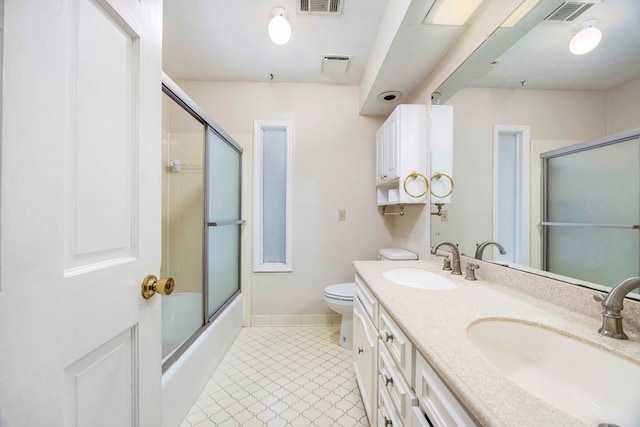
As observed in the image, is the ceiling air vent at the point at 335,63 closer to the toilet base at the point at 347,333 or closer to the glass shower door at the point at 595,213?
the glass shower door at the point at 595,213

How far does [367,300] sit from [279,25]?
171cm

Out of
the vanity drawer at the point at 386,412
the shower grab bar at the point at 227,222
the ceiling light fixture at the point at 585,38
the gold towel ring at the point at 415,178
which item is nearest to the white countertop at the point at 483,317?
the vanity drawer at the point at 386,412

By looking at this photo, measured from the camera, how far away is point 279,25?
154 centimetres

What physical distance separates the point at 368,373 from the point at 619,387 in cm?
88

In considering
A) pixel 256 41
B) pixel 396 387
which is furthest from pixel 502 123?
pixel 256 41

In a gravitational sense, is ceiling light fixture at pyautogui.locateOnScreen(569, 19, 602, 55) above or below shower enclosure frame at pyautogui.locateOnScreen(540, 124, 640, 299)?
above

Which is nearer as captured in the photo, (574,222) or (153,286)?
(153,286)

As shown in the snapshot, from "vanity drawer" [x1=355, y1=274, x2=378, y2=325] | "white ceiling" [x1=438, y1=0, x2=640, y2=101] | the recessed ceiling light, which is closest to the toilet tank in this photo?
"vanity drawer" [x1=355, y1=274, x2=378, y2=325]

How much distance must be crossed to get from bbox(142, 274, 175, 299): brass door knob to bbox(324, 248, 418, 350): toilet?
1.44 m

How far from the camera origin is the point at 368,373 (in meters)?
1.20

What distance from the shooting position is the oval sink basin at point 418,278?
1.28m

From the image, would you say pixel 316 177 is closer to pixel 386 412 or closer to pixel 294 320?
pixel 294 320

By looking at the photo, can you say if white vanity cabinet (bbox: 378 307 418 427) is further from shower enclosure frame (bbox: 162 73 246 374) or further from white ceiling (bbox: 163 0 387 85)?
white ceiling (bbox: 163 0 387 85)

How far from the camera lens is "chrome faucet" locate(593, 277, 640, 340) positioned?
2.02ft
